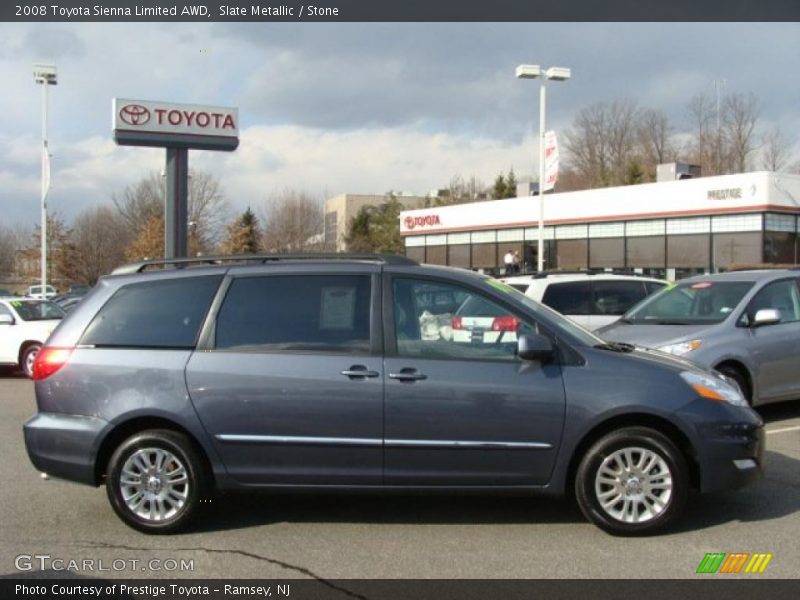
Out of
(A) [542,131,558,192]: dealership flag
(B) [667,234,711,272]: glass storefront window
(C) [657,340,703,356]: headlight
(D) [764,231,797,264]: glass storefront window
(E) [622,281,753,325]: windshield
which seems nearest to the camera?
(C) [657,340,703,356]: headlight

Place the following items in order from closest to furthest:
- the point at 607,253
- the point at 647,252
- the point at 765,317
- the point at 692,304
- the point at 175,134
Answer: the point at 765,317
the point at 692,304
the point at 175,134
the point at 647,252
the point at 607,253

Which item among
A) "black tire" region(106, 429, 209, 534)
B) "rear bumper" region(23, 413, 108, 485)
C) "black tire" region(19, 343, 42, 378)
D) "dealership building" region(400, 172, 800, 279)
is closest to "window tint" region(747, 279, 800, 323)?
"black tire" region(106, 429, 209, 534)

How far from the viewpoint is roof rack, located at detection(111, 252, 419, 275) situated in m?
5.56

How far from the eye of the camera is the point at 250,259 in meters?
5.63

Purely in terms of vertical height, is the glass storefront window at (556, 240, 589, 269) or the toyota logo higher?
the toyota logo

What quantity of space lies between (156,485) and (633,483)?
10.4 feet

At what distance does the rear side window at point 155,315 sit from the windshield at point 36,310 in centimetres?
1001

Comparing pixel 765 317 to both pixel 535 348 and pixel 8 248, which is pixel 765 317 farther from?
pixel 8 248

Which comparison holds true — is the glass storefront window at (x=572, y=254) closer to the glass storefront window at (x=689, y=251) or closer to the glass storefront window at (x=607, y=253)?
the glass storefront window at (x=607, y=253)

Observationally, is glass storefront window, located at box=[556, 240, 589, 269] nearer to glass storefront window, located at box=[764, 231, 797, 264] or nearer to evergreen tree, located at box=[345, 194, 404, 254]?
glass storefront window, located at box=[764, 231, 797, 264]

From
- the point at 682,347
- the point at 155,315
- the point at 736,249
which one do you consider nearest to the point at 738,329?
the point at 682,347

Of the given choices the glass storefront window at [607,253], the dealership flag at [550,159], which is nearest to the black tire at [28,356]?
the dealership flag at [550,159]

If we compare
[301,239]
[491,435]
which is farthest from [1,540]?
[301,239]

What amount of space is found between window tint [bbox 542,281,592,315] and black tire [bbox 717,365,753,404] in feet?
10.1
